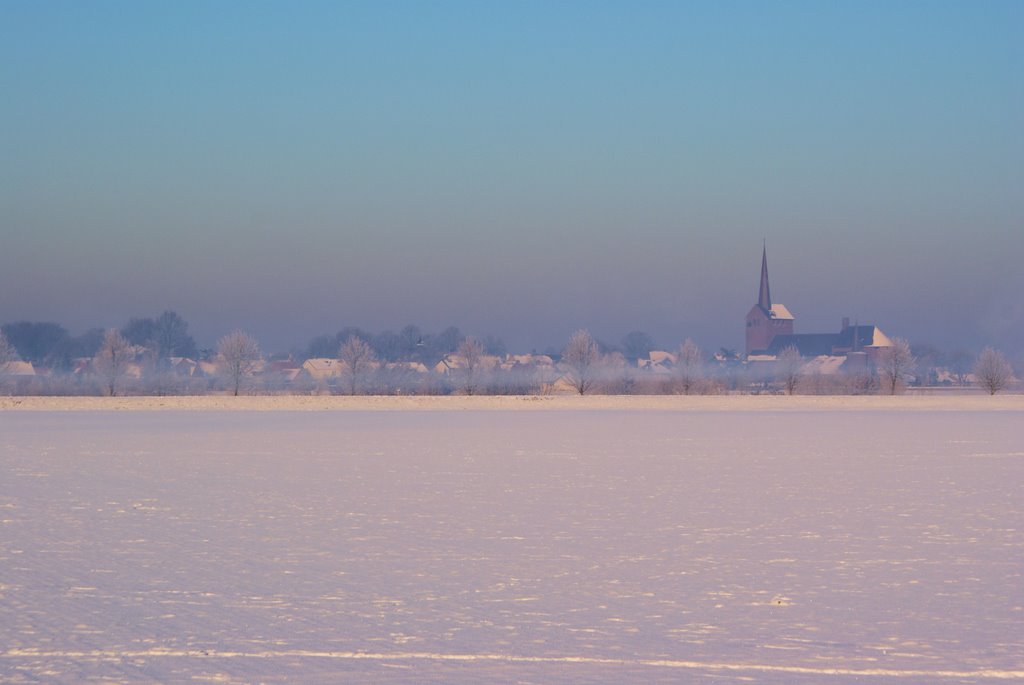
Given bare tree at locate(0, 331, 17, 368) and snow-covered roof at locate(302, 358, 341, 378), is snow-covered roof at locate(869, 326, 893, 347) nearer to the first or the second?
snow-covered roof at locate(302, 358, 341, 378)

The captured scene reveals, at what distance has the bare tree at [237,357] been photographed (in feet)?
260

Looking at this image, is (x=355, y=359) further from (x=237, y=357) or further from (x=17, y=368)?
(x=17, y=368)

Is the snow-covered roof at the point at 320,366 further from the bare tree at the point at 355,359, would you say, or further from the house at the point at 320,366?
the bare tree at the point at 355,359

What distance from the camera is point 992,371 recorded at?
77625mm

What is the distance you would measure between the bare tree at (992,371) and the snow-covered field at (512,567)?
192ft

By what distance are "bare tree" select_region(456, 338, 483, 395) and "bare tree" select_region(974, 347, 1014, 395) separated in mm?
35680

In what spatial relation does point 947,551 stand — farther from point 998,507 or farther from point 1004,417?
point 1004,417

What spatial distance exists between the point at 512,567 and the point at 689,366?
78729 mm

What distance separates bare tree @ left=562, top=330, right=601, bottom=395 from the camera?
282ft

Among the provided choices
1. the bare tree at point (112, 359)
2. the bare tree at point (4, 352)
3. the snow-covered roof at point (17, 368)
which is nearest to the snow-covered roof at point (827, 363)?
the snow-covered roof at point (17, 368)

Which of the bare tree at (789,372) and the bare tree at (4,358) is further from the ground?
the bare tree at (4,358)

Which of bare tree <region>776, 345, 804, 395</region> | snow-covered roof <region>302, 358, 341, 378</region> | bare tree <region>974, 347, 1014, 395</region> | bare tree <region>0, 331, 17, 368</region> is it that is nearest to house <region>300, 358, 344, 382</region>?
snow-covered roof <region>302, 358, 341, 378</region>

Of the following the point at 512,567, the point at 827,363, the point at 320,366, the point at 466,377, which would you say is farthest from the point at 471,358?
the point at 827,363

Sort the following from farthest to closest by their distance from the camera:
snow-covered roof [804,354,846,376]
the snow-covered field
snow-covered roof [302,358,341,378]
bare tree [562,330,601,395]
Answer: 1. snow-covered roof [804,354,846,376]
2. snow-covered roof [302,358,341,378]
3. bare tree [562,330,601,395]
4. the snow-covered field
